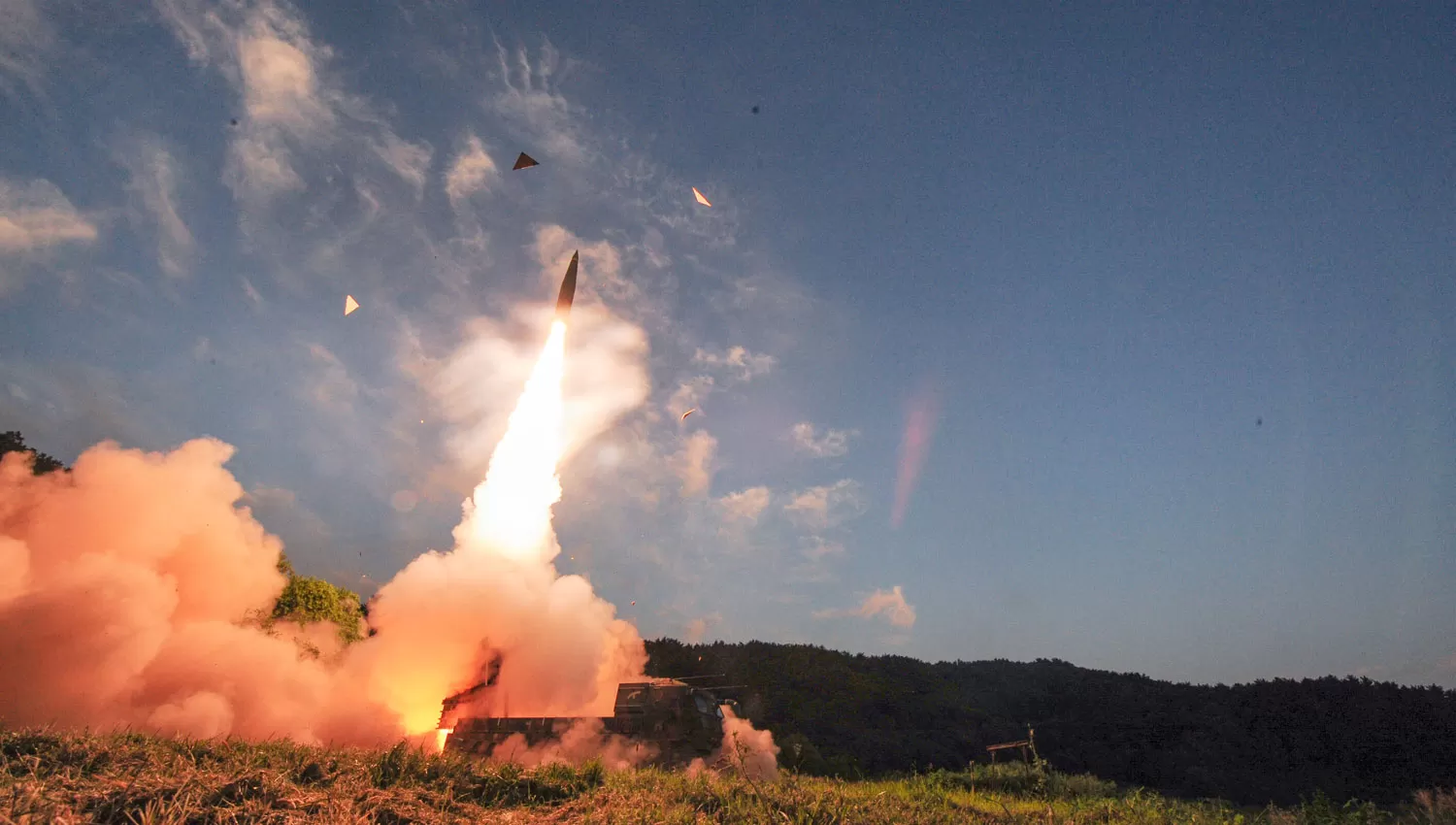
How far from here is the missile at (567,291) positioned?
27.0m

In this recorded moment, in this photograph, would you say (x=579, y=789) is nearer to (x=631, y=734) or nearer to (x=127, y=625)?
(x=631, y=734)

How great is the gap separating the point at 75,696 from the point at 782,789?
1891 centimetres

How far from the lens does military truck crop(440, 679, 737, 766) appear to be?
23391 millimetres

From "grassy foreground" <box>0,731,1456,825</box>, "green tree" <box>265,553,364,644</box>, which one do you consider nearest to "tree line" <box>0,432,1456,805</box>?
"green tree" <box>265,553,364,644</box>

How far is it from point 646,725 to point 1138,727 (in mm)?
33078

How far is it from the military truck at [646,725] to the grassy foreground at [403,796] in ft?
34.3

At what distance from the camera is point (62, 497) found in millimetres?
21609

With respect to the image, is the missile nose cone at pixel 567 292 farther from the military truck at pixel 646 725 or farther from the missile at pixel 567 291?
the military truck at pixel 646 725

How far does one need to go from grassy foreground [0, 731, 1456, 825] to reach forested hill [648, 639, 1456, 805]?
1632 centimetres

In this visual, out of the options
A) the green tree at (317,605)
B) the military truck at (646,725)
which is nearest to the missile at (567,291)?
the military truck at (646,725)

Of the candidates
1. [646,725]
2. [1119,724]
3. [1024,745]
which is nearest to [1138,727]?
[1119,724]

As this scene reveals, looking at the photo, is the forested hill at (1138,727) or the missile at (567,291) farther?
the forested hill at (1138,727)

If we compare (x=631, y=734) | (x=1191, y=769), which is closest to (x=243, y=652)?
(x=631, y=734)

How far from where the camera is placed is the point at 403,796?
358 inches
